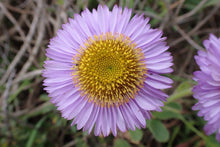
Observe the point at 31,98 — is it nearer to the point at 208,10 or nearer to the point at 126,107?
the point at 126,107

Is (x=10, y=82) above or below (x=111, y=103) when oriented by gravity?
above

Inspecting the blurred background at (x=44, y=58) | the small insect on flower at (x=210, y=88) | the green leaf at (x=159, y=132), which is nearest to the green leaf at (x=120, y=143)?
the blurred background at (x=44, y=58)

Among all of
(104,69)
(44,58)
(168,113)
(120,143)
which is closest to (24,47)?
(44,58)

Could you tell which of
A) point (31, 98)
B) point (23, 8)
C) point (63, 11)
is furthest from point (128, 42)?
point (23, 8)

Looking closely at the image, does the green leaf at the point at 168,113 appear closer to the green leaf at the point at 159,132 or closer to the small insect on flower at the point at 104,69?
the green leaf at the point at 159,132

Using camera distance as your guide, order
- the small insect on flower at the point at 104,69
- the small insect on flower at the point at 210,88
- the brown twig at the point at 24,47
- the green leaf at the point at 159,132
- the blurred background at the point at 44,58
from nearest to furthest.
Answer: the small insect on flower at the point at 210,88, the small insect on flower at the point at 104,69, the green leaf at the point at 159,132, the blurred background at the point at 44,58, the brown twig at the point at 24,47

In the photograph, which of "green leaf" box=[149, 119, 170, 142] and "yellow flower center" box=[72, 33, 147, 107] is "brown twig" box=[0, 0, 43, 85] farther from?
"green leaf" box=[149, 119, 170, 142]

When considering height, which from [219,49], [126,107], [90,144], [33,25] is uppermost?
[33,25]
